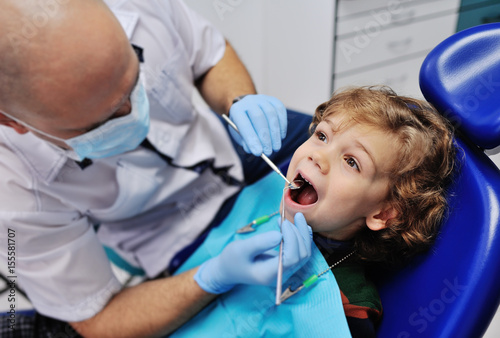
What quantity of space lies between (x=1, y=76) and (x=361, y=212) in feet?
2.62

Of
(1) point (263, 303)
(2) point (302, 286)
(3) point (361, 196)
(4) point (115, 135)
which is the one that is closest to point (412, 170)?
(3) point (361, 196)

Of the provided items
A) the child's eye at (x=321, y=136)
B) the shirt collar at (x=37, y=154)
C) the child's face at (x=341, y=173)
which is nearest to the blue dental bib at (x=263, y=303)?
the child's face at (x=341, y=173)

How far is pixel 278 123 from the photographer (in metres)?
1.06

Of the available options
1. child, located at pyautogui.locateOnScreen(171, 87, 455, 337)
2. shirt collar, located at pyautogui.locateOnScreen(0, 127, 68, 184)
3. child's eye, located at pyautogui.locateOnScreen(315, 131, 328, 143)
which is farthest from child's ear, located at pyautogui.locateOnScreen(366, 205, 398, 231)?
shirt collar, located at pyautogui.locateOnScreen(0, 127, 68, 184)

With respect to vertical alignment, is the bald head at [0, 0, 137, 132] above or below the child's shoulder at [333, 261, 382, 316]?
above

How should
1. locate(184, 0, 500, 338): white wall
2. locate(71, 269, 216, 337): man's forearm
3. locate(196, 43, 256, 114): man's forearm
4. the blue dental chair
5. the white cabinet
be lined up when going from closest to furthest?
1. the blue dental chair
2. locate(71, 269, 216, 337): man's forearm
3. locate(196, 43, 256, 114): man's forearm
4. the white cabinet
5. locate(184, 0, 500, 338): white wall

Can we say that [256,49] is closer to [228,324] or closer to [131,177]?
[131,177]

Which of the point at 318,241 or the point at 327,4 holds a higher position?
the point at 327,4

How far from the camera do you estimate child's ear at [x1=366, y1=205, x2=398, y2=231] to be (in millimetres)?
904

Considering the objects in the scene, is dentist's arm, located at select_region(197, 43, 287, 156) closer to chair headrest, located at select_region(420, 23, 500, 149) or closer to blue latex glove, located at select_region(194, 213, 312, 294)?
blue latex glove, located at select_region(194, 213, 312, 294)

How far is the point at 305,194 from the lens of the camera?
911 mm

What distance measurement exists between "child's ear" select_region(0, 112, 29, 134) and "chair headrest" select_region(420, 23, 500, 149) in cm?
95

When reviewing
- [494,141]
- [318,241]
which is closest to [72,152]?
[318,241]

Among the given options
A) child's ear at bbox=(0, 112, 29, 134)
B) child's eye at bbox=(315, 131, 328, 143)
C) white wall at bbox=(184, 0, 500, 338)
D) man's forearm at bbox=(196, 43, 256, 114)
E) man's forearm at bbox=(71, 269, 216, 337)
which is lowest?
man's forearm at bbox=(71, 269, 216, 337)
